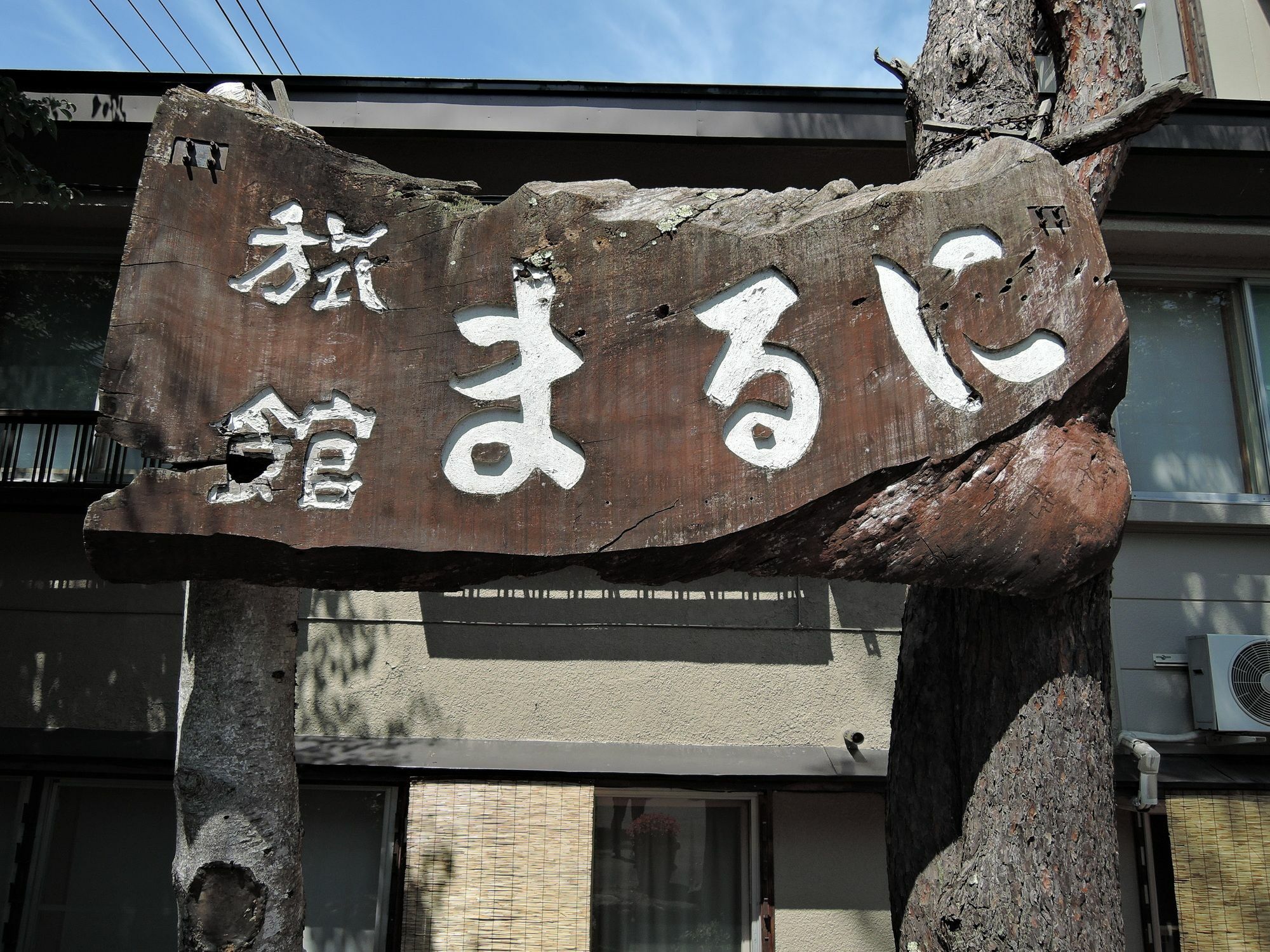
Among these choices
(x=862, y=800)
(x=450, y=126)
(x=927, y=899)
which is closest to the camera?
(x=927, y=899)

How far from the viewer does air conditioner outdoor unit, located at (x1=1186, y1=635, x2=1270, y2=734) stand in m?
5.99

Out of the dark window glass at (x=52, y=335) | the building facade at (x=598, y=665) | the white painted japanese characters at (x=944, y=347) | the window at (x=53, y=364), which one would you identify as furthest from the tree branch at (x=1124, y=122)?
the dark window glass at (x=52, y=335)

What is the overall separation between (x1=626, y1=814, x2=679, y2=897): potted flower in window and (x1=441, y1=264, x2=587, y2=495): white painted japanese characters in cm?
452

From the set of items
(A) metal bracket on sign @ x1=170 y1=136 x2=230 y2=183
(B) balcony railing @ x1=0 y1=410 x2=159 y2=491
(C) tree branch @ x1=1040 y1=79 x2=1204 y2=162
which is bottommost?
(A) metal bracket on sign @ x1=170 y1=136 x2=230 y2=183

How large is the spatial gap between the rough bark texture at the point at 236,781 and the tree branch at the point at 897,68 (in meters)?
2.35

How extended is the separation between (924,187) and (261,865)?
2.10m

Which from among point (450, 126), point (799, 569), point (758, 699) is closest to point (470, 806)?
point (758, 699)

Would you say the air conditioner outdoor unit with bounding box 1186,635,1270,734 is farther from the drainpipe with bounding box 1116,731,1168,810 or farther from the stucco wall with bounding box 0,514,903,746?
the stucco wall with bounding box 0,514,903,746

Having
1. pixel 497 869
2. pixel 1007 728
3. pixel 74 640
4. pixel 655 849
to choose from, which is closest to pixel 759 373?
pixel 1007 728

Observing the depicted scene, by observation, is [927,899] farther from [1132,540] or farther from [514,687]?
[1132,540]

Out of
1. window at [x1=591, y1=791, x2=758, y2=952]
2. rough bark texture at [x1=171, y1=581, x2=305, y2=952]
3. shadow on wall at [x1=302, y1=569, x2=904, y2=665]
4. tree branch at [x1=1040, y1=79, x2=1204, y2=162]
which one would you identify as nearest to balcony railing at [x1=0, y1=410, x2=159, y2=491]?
shadow on wall at [x1=302, y1=569, x2=904, y2=665]

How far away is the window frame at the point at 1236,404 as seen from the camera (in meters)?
6.54

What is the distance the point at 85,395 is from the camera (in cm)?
700

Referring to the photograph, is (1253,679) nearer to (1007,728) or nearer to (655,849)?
(655,849)
